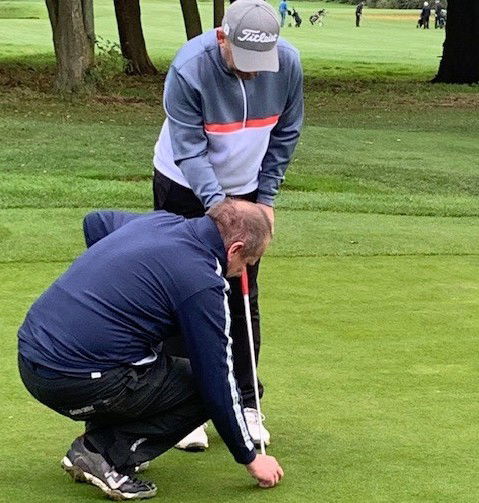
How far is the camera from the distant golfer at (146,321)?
408 cm

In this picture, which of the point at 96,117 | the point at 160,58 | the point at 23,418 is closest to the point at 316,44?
the point at 160,58

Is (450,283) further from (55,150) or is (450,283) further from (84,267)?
(55,150)

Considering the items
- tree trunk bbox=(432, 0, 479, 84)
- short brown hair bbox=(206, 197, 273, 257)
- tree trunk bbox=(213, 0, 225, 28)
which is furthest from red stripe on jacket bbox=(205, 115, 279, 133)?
tree trunk bbox=(432, 0, 479, 84)

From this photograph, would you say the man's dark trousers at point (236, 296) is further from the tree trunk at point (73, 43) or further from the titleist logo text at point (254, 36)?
the tree trunk at point (73, 43)

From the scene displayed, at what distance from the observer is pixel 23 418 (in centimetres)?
509

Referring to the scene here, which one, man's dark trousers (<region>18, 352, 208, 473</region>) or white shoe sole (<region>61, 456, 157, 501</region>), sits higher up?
man's dark trousers (<region>18, 352, 208, 473</region>)

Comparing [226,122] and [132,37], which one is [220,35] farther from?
[132,37]

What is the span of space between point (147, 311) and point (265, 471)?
703mm

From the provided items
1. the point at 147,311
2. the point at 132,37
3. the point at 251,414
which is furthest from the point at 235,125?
the point at 132,37

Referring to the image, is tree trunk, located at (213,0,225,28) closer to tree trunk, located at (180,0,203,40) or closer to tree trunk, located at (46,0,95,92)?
tree trunk, located at (180,0,203,40)

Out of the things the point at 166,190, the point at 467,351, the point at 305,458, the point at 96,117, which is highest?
the point at 166,190

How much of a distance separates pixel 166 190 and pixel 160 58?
30765mm

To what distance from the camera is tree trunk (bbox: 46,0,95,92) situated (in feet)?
65.0

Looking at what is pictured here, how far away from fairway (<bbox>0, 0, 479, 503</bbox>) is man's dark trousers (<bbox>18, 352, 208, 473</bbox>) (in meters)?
0.18
